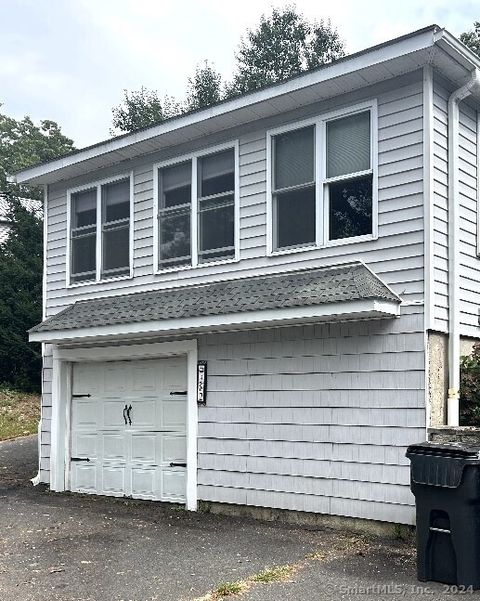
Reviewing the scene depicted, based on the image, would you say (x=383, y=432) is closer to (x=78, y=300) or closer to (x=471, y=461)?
(x=471, y=461)

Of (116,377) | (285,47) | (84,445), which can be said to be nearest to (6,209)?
(285,47)

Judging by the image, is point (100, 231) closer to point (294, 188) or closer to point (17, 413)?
point (294, 188)

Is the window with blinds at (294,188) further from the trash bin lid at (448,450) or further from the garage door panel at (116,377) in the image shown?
the trash bin lid at (448,450)

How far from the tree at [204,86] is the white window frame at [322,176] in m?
19.2

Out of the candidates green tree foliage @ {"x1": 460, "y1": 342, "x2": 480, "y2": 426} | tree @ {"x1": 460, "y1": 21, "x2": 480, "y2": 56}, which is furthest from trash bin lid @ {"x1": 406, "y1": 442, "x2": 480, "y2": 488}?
tree @ {"x1": 460, "y1": 21, "x2": 480, "y2": 56}

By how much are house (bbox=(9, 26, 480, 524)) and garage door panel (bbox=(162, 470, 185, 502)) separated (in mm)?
28

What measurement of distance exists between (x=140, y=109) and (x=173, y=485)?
838 inches

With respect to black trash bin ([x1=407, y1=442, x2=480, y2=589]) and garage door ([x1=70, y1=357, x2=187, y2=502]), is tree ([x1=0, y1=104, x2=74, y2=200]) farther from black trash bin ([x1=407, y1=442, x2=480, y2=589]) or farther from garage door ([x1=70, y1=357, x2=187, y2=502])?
black trash bin ([x1=407, y1=442, x2=480, y2=589])

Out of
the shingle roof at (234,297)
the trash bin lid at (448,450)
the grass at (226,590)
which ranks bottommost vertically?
the grass at (226,590)

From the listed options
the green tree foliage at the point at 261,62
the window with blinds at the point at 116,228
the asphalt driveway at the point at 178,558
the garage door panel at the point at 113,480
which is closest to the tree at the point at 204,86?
the green tree foliage at the point at 261,62

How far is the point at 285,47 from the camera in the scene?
2856 cm

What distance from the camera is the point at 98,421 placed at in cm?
1144

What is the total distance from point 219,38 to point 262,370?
79.4ft

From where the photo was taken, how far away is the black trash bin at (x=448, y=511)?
592cm
